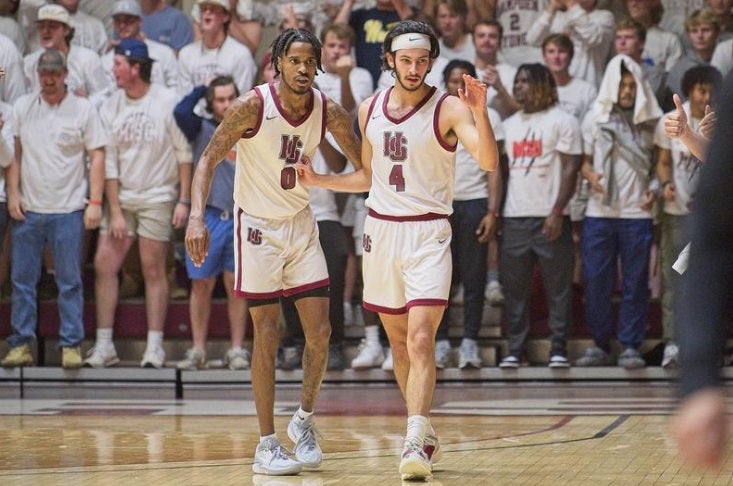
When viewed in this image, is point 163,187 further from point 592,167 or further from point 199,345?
point 592,167

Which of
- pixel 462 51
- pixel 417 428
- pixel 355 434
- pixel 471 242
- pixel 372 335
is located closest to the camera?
pixel 417 428

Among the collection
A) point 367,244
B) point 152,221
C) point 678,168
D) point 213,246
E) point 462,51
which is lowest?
point 213,246

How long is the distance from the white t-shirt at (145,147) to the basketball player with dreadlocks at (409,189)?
4.74 m

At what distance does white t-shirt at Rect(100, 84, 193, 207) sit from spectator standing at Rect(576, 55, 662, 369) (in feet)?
11.5

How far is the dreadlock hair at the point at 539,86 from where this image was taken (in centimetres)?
1092

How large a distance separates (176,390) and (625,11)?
560 cm

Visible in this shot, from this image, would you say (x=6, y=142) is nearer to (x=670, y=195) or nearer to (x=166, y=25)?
(x=166, y=25)

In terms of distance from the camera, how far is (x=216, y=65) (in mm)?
11891

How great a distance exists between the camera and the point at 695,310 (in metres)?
2.23

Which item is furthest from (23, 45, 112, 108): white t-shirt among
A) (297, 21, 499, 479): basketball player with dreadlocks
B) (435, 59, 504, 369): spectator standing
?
(297, 21, 499, 479): basketball player with dreadlocks

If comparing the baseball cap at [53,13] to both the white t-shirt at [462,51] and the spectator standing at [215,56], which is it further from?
the white t-shirt at [462,51]

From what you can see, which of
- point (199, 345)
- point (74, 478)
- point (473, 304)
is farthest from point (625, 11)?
point (74, 478)

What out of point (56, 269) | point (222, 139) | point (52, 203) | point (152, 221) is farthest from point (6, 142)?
point (222, 139)

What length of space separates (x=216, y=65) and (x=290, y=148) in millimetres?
5174
